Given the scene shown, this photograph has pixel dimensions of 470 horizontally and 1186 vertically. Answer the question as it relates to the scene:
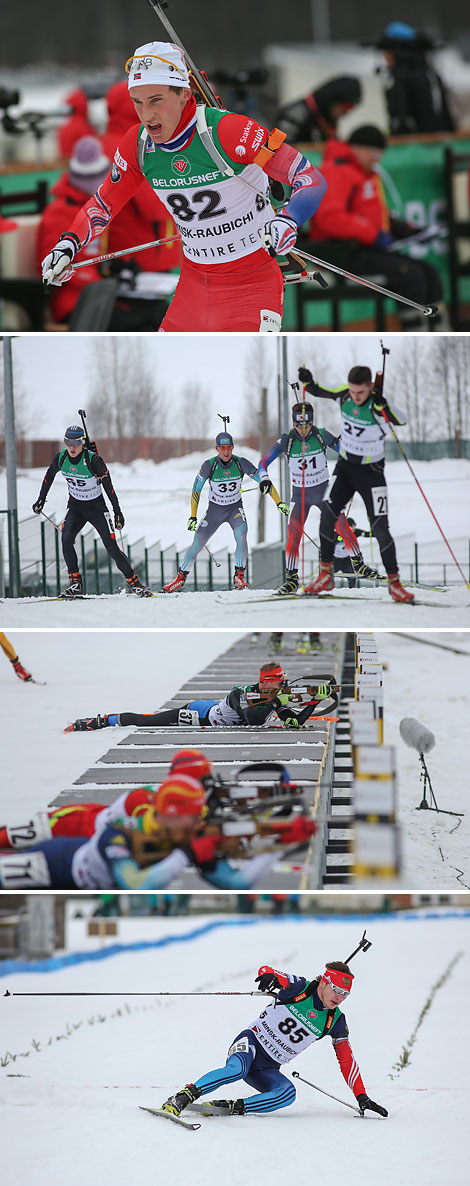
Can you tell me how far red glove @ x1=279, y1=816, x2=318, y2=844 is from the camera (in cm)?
299

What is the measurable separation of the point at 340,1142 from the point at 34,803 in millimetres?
2648

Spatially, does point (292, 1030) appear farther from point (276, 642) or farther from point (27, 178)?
point (27, 178)

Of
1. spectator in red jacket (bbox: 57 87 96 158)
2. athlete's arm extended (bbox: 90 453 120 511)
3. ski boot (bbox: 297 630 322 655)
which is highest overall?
spectator in red jacket (bbox: 57 87 96 158)

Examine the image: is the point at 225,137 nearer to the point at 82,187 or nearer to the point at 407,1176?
the point at 82,187

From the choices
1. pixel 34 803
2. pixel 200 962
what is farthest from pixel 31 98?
pixel 200 962

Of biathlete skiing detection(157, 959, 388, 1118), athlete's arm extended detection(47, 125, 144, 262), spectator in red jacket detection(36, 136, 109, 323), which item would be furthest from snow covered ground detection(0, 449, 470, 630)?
spectator in red jacket detection(36, 136, 109, 323)

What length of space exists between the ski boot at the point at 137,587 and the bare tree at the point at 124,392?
42cm

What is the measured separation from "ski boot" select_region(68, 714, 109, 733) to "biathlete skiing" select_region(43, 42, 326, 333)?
51.4 inches

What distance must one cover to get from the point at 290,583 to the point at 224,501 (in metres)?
0.32

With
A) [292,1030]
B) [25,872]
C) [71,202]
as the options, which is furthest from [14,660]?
[71,202]

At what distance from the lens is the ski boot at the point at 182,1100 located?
5.04 m

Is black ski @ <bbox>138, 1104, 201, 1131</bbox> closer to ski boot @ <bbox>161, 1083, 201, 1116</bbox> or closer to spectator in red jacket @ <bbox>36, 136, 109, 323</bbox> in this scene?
ski boot @ <bbox>161, 1083, 201, 1116</bbox>

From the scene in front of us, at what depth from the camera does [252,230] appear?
3.16 m

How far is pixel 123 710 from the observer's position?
3818 millimetres
